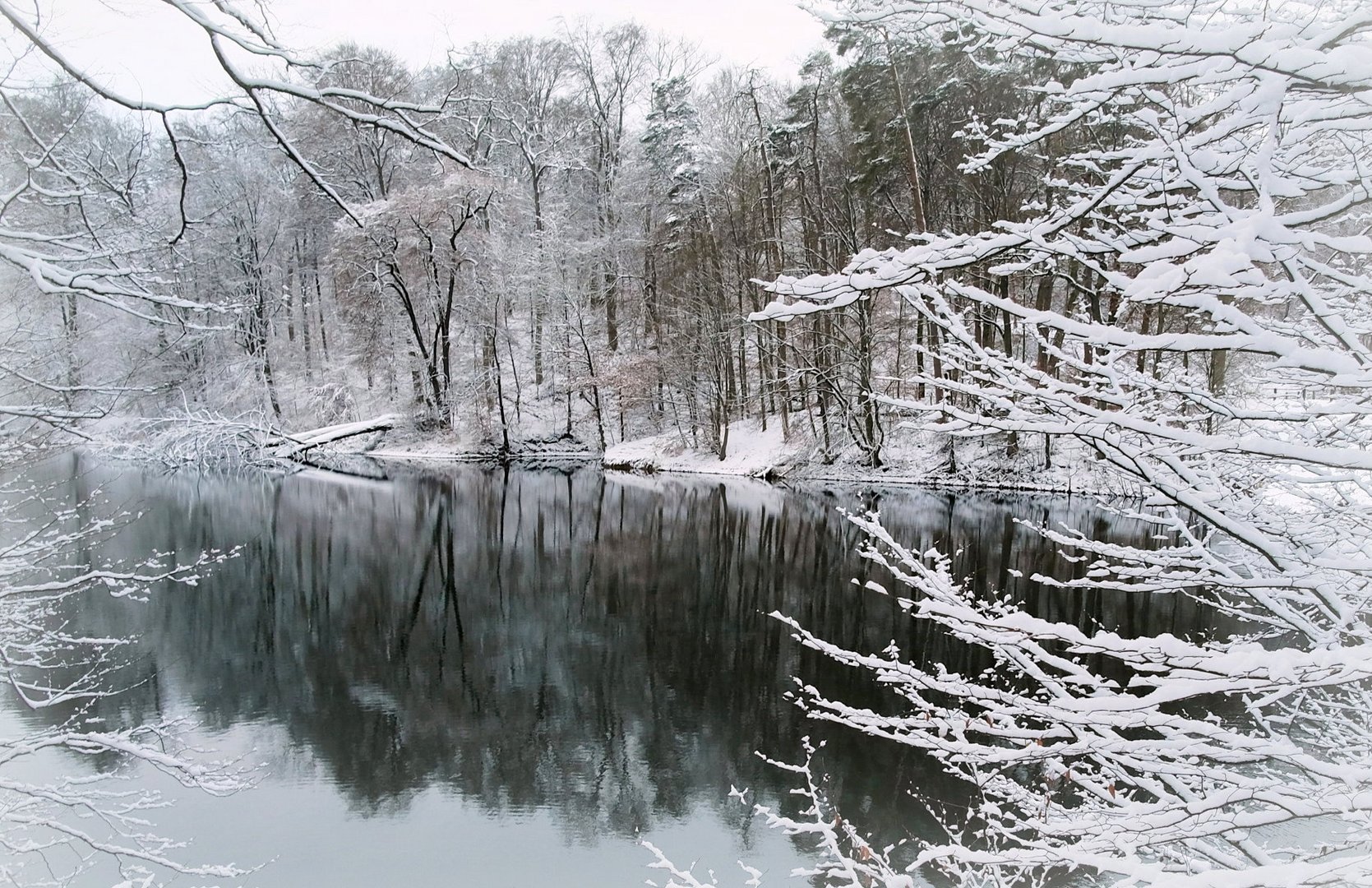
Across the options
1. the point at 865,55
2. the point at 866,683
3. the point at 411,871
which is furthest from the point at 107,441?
the point at 865,55

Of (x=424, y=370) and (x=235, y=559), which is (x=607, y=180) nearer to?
(x=424, y=370)

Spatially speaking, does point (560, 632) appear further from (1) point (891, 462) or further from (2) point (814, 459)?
(2) point (814, 459)

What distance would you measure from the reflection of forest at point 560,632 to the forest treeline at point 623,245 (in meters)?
2.95

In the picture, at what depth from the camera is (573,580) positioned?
11148mm

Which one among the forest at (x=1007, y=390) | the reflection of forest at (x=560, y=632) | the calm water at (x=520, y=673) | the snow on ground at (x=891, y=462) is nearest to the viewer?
the forest at (x=1007, y=390)

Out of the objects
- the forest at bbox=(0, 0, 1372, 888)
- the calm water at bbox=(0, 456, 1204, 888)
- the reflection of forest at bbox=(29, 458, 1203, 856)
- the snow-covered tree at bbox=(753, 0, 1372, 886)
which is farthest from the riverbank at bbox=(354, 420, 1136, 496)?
the snow-covered tree at bbox=(753, 0, 1372, 886)

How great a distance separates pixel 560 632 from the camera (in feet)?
29.5

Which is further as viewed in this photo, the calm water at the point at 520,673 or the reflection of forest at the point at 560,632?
the reflection of forest at the point at 560,632

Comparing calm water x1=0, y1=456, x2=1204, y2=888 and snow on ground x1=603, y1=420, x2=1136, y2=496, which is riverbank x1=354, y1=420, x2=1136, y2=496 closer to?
snow on ground x1=603, y1=420, x2=1136, y2=496

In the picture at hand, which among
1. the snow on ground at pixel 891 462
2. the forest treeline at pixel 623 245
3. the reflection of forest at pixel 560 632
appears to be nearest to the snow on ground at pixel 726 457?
the snow on ground at pixel 891 462

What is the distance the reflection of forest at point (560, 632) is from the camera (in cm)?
588

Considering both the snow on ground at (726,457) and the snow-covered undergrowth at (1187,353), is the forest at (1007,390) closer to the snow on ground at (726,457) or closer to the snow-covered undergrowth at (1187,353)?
the snow-covered undergrowth at (1187,353)

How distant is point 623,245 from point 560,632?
799 inches

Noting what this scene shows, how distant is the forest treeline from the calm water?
3.19m
